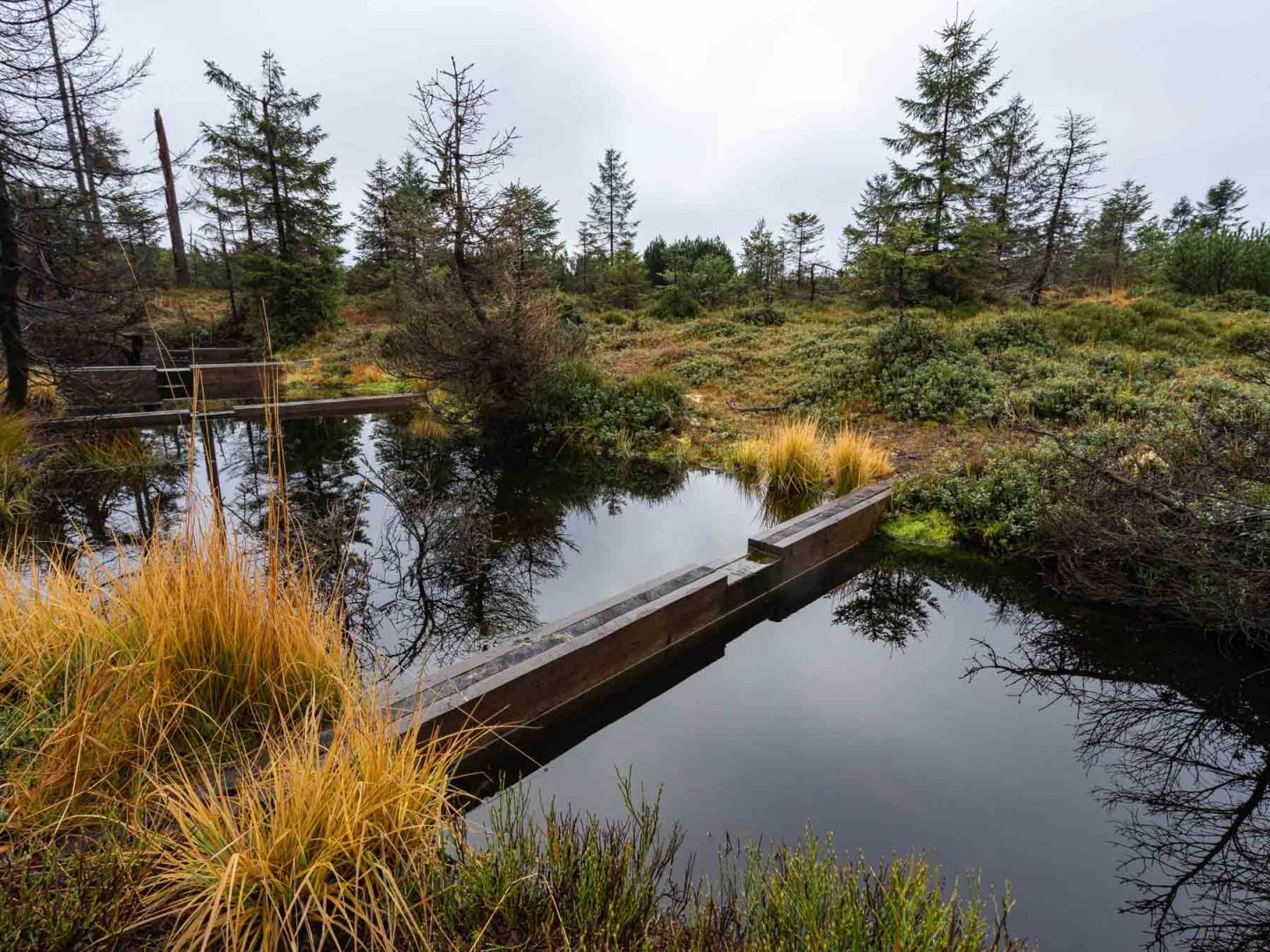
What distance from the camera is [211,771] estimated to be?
1987 millimetres

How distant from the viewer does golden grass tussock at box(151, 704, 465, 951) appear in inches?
→ 53.3

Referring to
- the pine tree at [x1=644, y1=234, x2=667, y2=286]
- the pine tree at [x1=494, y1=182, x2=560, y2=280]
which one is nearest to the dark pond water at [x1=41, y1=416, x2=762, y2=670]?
the pine tree at [x1=494, y1=182, x2=560, y2=280]

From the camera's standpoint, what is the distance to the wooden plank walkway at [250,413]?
24.8ft

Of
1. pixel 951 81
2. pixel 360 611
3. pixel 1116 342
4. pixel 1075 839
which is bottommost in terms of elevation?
pixel 1075 839

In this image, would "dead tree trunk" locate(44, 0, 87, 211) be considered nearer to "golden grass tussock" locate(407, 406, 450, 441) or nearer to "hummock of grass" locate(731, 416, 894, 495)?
"golden grass tussock" locate(407, 406, 450, 441)

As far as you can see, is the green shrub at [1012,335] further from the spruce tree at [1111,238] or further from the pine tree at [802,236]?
the pine tree at [802,236]

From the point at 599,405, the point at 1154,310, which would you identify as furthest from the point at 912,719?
the point at 1154,310

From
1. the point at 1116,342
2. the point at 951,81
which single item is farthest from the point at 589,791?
the point at 951,81

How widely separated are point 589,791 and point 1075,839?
1844 mm

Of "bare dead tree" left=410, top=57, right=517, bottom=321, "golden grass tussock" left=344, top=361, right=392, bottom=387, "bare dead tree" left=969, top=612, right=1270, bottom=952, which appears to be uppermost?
"bare dead tree" left=410, top=57, right=517, bottom=321

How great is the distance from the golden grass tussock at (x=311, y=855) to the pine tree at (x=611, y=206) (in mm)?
33325

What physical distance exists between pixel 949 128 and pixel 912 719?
589 inches

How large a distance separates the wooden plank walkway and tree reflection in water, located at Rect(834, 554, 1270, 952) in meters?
8.35

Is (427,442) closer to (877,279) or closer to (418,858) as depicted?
(418,858)
